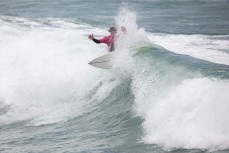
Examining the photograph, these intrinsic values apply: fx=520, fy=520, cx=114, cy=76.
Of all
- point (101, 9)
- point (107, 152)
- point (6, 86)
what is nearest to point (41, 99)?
point (6, 86)

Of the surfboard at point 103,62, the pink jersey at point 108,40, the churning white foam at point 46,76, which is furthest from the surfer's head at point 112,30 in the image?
the churning white foam at point 46,76

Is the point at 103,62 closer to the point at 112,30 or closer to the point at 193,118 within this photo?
the point at 112,30

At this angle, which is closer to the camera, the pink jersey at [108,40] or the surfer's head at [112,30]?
the surfer's head at [112,30]

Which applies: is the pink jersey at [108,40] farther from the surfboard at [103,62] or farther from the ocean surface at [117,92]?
the surfboard at [103,62]

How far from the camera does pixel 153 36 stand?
90.6 ft

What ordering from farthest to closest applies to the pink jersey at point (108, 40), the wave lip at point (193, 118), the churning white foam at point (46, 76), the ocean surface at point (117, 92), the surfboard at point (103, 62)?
1. the pink jersey at point (108, 40)
2. the surfboard at point (103, 62)
3. the churning white foam at point (46, 76)
4. the ocean surface at point (117, 92)
5. the wave lip at point (193, 118)

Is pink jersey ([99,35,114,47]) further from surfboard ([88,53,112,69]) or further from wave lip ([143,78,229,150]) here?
wave lip ([143,78,229,150])

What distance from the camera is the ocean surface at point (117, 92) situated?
1084 centimetres

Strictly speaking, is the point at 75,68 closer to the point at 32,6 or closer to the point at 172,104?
the point at 172,104

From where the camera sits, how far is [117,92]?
53.3 feet

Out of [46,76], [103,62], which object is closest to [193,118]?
[103,62]

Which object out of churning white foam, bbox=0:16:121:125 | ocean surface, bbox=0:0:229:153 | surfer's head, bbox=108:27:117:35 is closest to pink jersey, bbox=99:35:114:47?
surfer's head, bbox=108:27:117:35

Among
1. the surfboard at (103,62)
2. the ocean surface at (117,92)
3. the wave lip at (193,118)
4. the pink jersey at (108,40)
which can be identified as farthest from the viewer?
the pink jersey at (108,40)

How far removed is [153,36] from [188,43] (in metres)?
2.87
